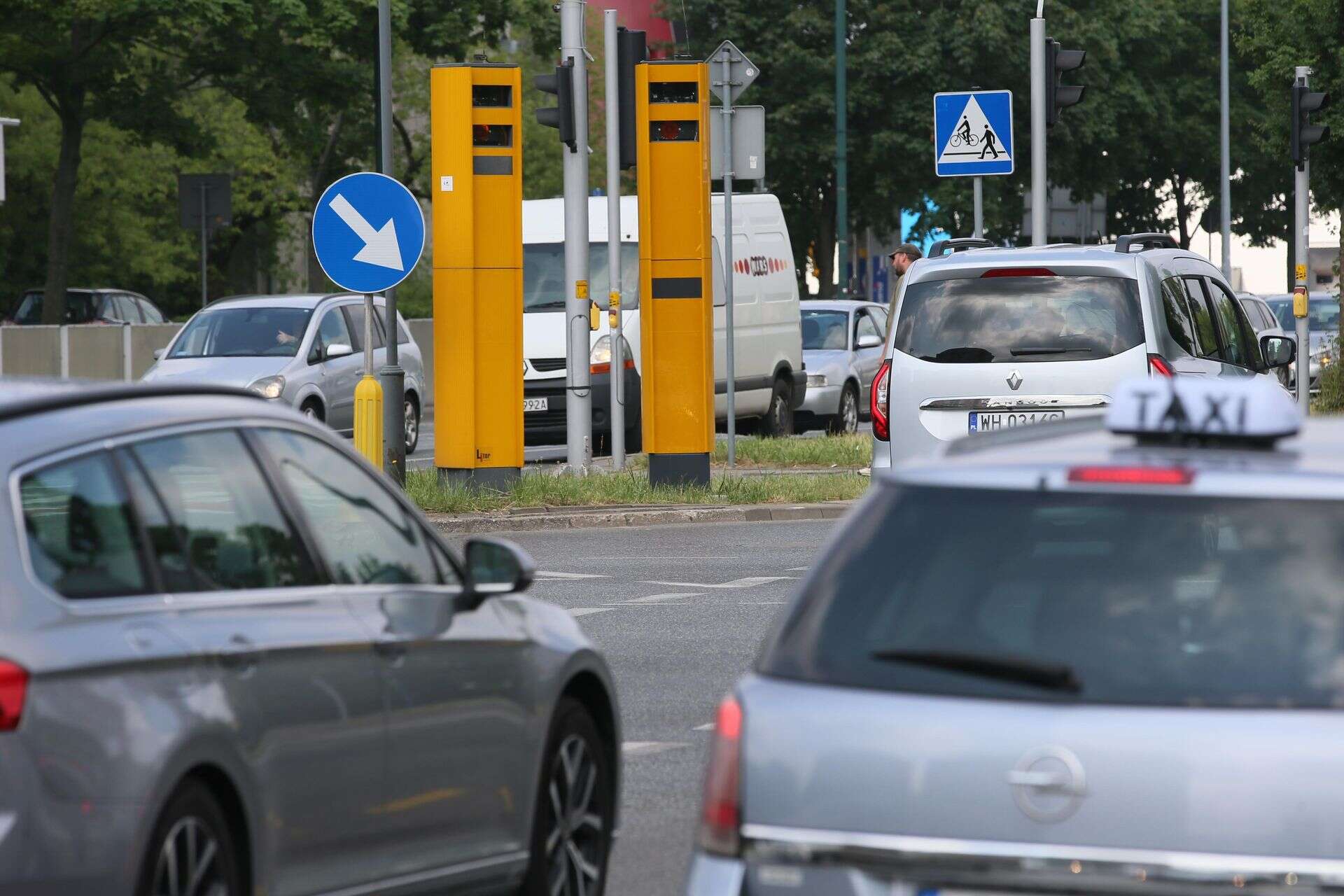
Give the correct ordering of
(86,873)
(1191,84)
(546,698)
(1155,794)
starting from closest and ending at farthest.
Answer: (1155,794)
(86,873)
(546,698)
(1191,84)

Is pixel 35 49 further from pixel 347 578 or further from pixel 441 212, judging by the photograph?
pixel 347 578

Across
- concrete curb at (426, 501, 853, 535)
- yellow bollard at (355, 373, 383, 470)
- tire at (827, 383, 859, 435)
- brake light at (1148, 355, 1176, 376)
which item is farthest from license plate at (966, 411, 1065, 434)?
tire at (827, 383, 859, 435)

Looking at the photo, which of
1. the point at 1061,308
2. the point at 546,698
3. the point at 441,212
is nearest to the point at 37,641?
the point at 546,698

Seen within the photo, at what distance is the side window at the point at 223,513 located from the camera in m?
Result: 4.89

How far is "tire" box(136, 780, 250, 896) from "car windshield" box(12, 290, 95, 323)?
143 ft

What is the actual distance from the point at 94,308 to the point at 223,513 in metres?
43.5

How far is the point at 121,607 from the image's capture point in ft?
14.9

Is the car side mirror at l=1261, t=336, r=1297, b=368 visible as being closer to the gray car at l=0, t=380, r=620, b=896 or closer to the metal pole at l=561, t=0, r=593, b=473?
the metal pole at l=561, t=0, r=593, b=473

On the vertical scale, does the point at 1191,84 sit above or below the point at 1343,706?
above

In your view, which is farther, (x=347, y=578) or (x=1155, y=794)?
(x=347, y=578)

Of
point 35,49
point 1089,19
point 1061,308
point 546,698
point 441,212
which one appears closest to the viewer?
point 546,698

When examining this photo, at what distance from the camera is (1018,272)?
1305 cm

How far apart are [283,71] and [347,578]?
37286mm

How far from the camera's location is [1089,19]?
5828cm
